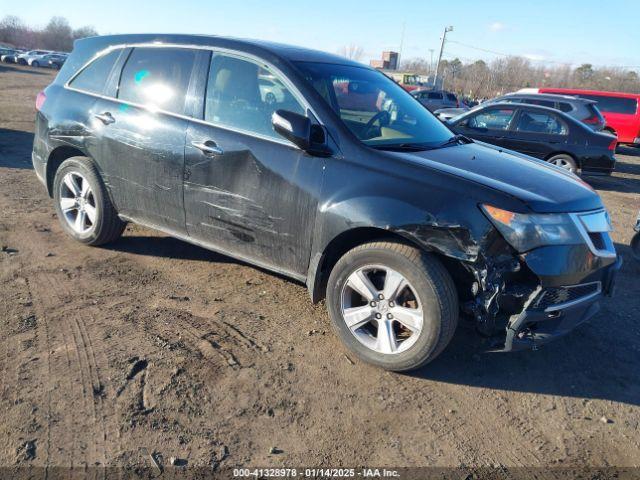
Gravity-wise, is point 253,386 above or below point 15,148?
above

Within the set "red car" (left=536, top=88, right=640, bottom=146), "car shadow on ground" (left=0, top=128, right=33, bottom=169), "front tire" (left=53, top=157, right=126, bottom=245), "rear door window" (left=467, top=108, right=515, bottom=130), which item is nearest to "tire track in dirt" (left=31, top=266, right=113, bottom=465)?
"front tire" (left=53, top=157, right=126, bottom=245)

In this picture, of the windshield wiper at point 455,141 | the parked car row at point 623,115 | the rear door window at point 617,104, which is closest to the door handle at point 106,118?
the windshield wiper at point 455,141

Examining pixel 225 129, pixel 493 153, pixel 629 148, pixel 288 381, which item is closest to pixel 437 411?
pixel 288 381

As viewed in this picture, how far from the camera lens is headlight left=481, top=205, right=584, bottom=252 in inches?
111

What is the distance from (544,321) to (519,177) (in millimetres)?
935

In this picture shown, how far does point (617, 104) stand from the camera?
16.5 m

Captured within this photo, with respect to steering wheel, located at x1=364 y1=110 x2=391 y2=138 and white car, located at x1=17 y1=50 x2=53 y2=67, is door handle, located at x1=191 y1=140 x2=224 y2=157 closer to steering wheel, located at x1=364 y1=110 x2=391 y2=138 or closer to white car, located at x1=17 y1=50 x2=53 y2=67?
steering wheel, located at x1=364 y1=110 x2=391 y2=138

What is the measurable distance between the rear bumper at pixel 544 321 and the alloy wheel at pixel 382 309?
0.53 m

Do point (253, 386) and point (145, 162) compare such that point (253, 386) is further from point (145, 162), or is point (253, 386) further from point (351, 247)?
point (145, 162)

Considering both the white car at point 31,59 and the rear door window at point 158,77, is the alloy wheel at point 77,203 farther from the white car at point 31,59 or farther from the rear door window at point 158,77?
the white car at point 31,59

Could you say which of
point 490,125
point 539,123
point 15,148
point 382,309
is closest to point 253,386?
point 382,309

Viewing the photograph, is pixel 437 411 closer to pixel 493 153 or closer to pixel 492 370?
pixel 492 370

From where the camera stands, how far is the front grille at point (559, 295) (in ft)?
9.36

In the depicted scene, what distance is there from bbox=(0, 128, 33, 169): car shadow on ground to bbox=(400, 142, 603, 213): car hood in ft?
22.9
